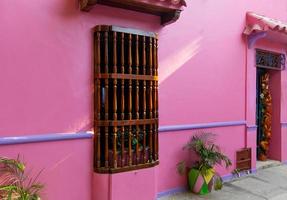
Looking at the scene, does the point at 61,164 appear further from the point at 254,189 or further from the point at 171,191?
the point at 254,189

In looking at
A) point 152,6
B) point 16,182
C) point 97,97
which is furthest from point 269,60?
point 16,182

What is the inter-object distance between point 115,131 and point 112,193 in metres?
0.81

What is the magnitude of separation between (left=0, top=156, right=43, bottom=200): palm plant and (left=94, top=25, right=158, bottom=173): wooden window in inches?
33.7

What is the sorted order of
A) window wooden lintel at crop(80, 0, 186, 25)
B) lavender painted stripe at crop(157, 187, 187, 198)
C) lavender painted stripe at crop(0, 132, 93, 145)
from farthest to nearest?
lavender painted stripe at crop(157, 187, 187, 198)
window wooden lintel at crop(80, 0, 186, 25)
lavender painted stripe at crop(0, 132, 93, 145)

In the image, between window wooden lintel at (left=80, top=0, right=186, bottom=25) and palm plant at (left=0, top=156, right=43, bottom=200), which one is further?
window wooden lintel at (left=80, top=0, right=186, bottom=25)

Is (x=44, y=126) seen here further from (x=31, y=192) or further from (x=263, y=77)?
(x=263, y=77)

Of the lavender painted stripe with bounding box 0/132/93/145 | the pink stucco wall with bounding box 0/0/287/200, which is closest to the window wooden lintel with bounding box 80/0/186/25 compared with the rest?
the pink stucco wall with bounding box 0/0/287/200

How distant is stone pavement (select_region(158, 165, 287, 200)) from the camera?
5193mm

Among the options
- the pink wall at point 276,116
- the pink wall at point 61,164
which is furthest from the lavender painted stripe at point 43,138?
the pink wall at point 276,116

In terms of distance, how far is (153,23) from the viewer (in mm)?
4973

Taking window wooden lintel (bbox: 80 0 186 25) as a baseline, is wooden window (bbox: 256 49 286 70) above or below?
below

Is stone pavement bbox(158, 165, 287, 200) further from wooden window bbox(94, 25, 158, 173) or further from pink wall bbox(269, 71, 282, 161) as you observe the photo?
wooden window bbox(94, 25, 158, 173)

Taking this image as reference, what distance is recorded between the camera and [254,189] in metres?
5.66

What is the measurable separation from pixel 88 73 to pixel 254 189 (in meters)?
3.55
